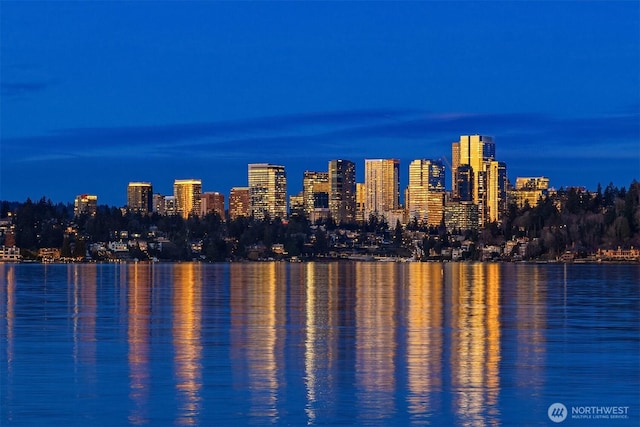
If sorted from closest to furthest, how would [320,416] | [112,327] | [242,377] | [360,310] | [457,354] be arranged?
[320,416]
[242,377]
[457,354]
[112,327]
[360,310]

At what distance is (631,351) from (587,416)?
11.8 m

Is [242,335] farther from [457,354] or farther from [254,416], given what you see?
[254,416]

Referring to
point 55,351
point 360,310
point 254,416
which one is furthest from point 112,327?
point 254,416

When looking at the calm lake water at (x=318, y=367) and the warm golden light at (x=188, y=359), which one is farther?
the warm golden light at (x=188, y=359)

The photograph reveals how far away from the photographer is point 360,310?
187 feet

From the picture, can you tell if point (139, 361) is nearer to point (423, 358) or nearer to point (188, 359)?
point (188, 359)

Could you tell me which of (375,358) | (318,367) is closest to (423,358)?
(375,358)
